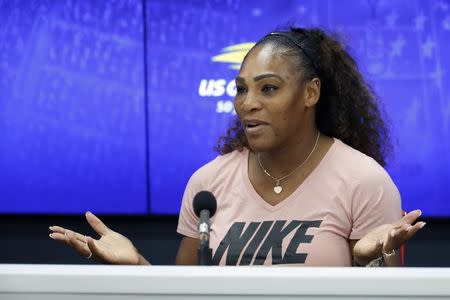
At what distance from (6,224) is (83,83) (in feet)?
2.77

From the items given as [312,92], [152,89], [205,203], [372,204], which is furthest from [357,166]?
[152,89]

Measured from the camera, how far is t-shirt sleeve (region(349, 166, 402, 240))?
1.93 metres

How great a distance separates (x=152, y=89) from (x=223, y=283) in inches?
122

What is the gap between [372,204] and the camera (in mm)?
1938

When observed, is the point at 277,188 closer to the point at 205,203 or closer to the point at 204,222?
the point at 205,203

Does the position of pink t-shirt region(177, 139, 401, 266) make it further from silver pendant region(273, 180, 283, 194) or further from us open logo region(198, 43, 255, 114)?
us open logo region(198, 43, 255, 114)

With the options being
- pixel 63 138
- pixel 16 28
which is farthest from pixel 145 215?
pixel 16 28

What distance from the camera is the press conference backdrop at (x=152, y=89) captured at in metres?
3.83

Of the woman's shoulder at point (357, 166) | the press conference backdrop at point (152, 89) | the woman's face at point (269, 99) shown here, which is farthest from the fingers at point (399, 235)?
the press conference backdrop at point (152, 89)

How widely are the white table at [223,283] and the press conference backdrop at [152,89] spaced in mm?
2958

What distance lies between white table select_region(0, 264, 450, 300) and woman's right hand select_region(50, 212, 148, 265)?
65 centimetres

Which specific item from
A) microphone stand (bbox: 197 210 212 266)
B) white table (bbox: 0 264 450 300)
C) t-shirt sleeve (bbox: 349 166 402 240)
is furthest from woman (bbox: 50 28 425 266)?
white table (bbox: 0 264 450 300)

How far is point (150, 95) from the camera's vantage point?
13.1ft

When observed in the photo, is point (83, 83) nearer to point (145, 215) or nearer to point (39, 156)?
point (39, 156)
